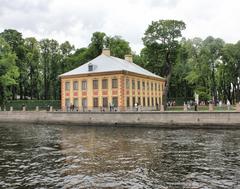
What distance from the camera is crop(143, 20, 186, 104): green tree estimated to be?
51062 mm

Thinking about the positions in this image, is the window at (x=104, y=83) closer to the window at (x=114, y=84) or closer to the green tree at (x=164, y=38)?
the window at (x=114, y=84)

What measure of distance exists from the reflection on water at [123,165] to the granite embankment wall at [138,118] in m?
10.2

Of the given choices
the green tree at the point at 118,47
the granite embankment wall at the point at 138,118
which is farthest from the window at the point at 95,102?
the green tree at the point at 118,47

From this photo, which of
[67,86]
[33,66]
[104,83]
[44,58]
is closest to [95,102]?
[104,83]

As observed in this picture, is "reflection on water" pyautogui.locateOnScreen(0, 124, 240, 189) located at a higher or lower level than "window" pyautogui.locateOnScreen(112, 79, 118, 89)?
lower

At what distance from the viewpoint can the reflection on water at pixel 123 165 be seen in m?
11.8

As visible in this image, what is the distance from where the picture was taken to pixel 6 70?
54688 millimetres

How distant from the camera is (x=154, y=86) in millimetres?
57844

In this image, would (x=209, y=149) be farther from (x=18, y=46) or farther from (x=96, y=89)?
(x=18, y=46)

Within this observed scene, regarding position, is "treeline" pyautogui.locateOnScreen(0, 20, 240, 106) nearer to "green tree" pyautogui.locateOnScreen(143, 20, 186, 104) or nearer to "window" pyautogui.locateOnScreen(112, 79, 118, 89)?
"green tree" pyautogui.locateOnScreen(143, 20, 186, 104)

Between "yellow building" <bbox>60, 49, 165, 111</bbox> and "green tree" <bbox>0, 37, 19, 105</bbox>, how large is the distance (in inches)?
379

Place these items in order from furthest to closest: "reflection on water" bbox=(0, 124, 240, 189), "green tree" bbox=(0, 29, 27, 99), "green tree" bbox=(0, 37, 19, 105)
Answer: "green tree" bbox=(0, 29, 27, 99), "green tree" bbox=(0, 37, 19, 105), "reflection on water" bbox=(0, 124, 240, 189)

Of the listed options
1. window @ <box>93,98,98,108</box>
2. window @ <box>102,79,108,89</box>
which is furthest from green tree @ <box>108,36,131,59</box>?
window @ <box>93,98,98,108</box>

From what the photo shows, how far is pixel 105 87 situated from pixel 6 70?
18.4 m
